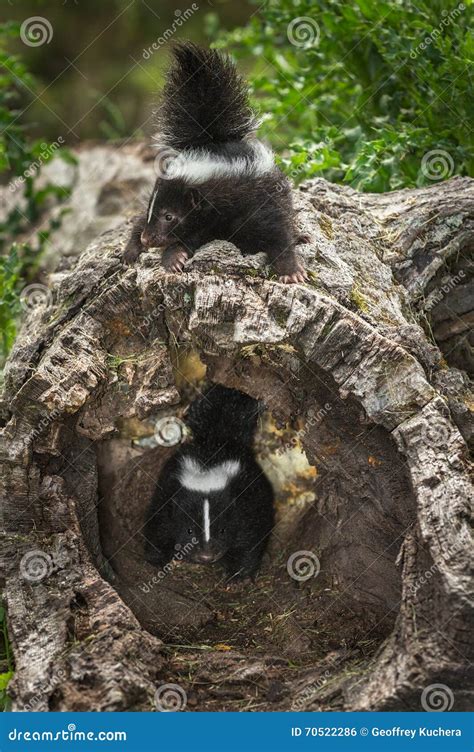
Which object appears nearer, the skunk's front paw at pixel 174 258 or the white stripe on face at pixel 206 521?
the skunk's front paw at pixel 174 258

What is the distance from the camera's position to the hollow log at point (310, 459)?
3180 mm

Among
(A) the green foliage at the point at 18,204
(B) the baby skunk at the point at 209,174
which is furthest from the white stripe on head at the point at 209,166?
(A) the green foliage at the point at 18,204

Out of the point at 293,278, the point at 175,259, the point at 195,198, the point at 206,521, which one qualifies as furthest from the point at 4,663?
the point at 195,198

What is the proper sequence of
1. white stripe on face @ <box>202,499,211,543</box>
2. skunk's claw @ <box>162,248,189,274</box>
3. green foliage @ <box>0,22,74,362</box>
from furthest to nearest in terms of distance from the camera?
green foliage @ <box>0,22,74,362</box> < white stripe on face @ <box>202,499,211,543</box> < skunk's claw @ <box>162,248,189,274</box>

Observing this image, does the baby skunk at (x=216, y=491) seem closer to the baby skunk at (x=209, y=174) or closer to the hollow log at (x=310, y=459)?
the hollow log at (x=310, y=459)

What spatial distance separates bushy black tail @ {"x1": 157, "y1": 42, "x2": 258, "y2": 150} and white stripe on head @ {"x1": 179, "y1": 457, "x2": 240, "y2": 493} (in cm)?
191

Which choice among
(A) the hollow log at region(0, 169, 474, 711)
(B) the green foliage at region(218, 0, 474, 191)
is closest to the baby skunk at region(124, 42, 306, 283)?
(A) the hollow log at region(0, 169, 474, 711)

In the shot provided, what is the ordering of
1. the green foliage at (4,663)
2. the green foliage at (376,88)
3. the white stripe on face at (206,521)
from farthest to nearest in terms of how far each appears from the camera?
1. the green foliage at (376,88)
2. the white stripe on face at (206,521)
3. the green foliage at (4,663)

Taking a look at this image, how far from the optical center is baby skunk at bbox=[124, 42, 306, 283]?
13.6ft

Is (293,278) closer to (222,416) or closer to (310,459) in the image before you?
(310,459)

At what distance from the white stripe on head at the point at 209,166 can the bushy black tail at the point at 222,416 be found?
1315mm

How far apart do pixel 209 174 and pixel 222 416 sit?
1.52 meters

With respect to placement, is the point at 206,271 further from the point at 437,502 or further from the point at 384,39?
the point at 384,39

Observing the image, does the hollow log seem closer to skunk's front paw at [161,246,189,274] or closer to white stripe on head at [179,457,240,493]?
skunk's front paw at [161,246,189,274]
